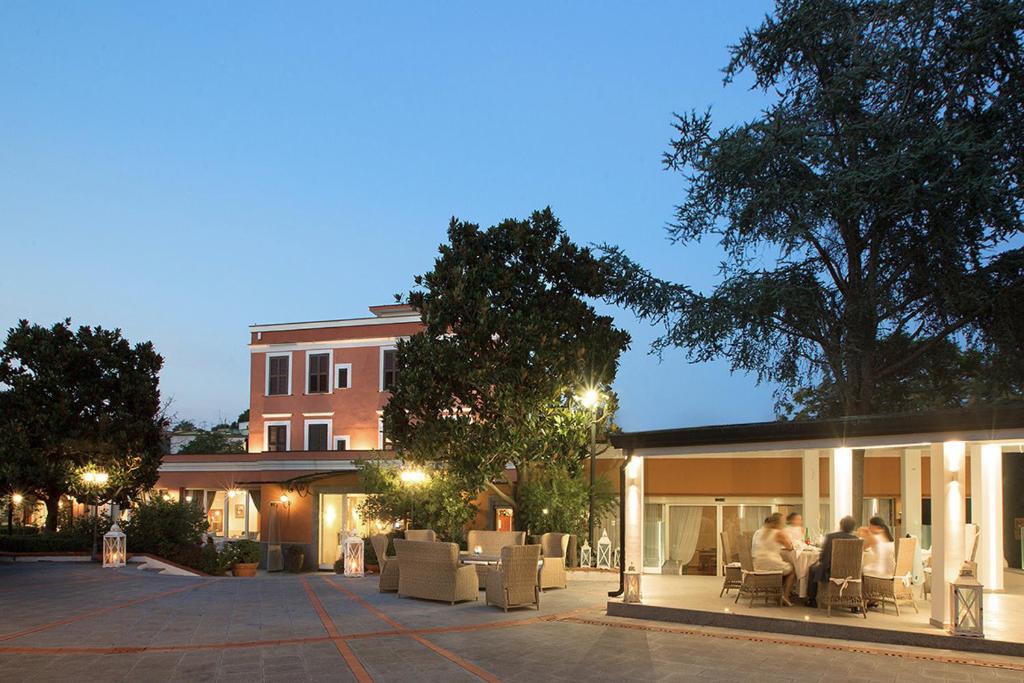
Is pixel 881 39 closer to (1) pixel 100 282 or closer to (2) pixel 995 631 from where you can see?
(2) pixel 995 631

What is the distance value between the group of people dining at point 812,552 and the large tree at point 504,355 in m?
6.88

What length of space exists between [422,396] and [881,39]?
44.2 feet

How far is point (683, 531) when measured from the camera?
19.3m

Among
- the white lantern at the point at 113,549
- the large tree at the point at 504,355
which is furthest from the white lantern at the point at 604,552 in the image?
the white lantern at the point at 113,549

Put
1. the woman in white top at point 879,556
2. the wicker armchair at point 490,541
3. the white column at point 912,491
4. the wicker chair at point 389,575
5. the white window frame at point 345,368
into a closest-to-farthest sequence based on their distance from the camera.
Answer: the woman in white top at point 879,556, the wicker chair at point 389,575, the white column at point 912,491, the wicker armchair at point 490,541, the white window frame at point 345,368

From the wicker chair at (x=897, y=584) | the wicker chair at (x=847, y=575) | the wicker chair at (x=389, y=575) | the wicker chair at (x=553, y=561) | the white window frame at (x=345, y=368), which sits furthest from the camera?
the white window frame at (x=345, y=368)

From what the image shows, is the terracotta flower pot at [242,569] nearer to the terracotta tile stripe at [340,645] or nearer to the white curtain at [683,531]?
the terracotta tile stripe at [340,645]

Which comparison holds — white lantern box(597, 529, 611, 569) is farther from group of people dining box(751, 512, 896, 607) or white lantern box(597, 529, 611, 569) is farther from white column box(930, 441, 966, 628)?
white column box(930, 441, 966, 628)

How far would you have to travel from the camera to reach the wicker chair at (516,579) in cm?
1273

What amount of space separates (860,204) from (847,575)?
1107 centimetres

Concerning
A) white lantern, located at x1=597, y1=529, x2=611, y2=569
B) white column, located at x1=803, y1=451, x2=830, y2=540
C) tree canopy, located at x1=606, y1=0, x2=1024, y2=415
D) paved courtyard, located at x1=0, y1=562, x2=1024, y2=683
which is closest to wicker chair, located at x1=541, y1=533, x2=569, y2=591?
paved courtyard, located at x1=0, y1=562, x2=1024, y2=683

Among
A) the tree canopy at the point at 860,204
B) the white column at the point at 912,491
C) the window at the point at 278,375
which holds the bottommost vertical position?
the white column at the point at 912,491

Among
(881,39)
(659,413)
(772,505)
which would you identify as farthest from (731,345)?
(659,413)

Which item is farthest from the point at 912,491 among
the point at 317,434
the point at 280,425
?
the point at 280,425
